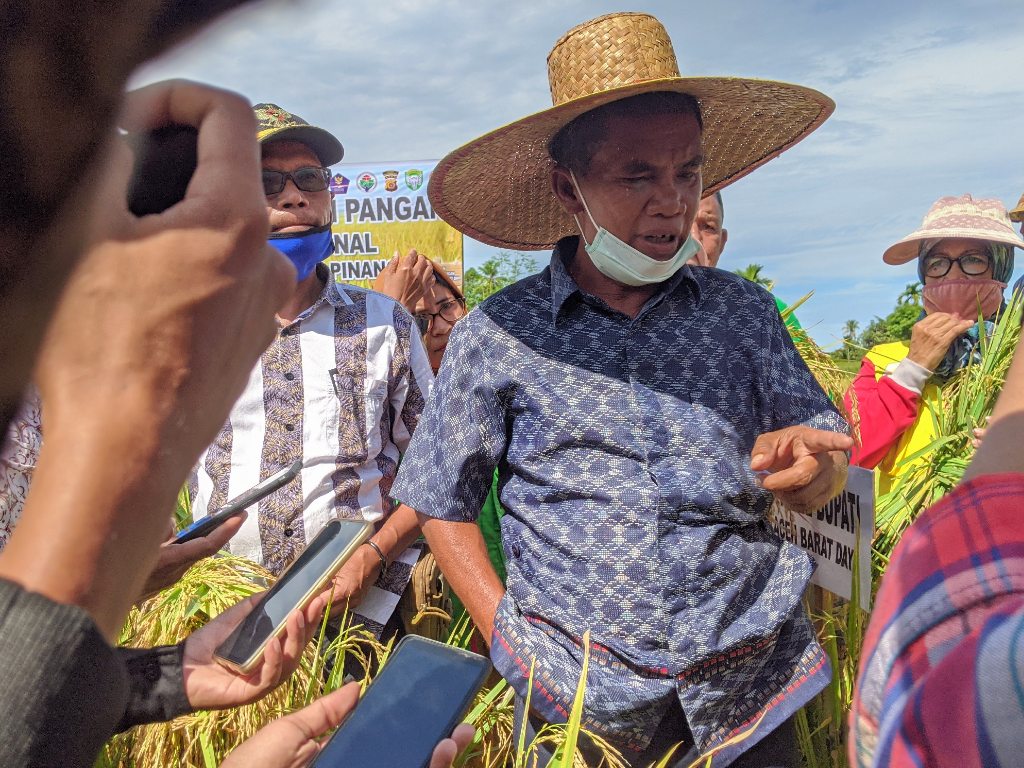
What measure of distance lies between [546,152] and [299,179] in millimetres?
762

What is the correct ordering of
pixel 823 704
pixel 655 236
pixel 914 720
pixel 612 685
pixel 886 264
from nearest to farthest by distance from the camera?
pixel 914 720 < pixel 612 685 < pixel 655 236 < pixel 823 704 < pixel 886 264

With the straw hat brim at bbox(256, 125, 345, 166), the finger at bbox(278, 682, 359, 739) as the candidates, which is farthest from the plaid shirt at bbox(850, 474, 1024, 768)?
the straw hat brim at bbox(256, 125, 345, 166)

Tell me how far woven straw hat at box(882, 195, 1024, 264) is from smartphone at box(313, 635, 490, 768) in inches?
105

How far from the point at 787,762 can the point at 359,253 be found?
5.20 metres

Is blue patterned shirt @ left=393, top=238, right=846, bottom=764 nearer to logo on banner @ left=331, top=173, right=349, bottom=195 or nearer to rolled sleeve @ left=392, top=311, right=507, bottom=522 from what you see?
rolled sleeve @ left=392, top=311, right=507, bottom=522

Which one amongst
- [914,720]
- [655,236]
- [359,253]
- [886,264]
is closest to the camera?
[914,720]

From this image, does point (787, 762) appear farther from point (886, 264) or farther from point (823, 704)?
point (886, 264)

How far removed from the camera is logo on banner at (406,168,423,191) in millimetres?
6469

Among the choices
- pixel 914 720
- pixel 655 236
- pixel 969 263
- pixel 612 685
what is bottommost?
pixel 612 685

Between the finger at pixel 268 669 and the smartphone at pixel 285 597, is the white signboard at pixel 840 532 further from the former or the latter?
the finger at pixel 268 669

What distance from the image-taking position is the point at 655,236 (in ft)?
6.73

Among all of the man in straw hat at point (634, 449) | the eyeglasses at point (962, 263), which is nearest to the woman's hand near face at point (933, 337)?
the eyeglasses at point (962, 263)

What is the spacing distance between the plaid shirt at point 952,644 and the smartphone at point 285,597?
94 cm

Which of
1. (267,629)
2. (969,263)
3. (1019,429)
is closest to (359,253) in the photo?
(969,263)
